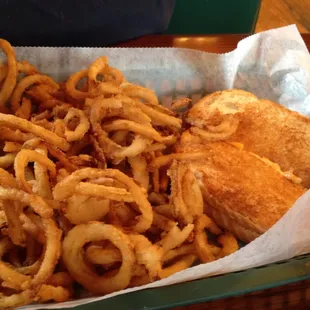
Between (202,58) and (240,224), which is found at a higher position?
(202,58)

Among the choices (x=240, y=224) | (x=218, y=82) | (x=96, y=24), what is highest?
(x=96, y=24)

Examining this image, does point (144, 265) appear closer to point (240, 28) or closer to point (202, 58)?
point (202, 58)

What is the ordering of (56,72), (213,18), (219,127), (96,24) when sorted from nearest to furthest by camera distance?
(219,127)
(56,72)
(96,24)
(213,18)

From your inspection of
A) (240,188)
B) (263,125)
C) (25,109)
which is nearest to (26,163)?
(25,109)

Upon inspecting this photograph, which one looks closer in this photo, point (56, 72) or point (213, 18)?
point (56, 72)

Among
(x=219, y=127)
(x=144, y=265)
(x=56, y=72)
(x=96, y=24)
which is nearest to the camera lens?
(x=144, y=265)

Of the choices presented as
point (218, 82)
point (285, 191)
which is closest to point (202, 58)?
point (218, 82)

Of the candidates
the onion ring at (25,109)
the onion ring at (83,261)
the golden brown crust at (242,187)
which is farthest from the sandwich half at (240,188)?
the onion ring at (25,109)

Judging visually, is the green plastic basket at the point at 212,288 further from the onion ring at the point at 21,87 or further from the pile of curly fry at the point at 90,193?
the onion ring at the point at 21,87
